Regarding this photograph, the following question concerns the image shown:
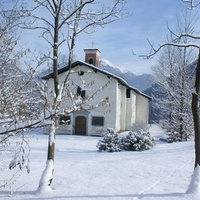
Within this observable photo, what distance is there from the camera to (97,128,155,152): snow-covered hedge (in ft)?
49.5

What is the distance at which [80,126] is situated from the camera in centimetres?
2727

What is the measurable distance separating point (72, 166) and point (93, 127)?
1640 centimetres

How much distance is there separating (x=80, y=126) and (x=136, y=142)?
12.7 m

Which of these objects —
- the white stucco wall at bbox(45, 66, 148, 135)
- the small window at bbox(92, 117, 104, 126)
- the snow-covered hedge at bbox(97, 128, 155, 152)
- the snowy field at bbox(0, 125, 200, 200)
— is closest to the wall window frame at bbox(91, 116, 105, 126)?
the small window at bbox(92, 117, 104, 126)

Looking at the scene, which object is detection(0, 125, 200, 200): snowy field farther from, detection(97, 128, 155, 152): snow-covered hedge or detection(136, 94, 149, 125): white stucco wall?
detection(136, 94, 149, 125): white stucco wall

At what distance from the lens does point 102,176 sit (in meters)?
8.54

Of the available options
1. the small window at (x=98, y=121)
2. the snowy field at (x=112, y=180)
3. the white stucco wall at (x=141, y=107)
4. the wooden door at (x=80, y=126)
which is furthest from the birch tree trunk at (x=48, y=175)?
the white stucco wall at (x=141, y=107)

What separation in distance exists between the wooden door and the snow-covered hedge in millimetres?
11680

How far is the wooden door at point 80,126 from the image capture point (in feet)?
89.1

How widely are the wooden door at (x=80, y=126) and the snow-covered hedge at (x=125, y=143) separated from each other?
38.3 feet

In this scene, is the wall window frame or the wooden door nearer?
the wall window frame

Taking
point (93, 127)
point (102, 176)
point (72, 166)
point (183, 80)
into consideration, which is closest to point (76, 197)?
point (102, 176)

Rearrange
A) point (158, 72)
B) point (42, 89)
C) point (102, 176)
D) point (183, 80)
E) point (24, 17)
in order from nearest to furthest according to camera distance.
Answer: point (42, 89), point (24, 17), point (102, 176), point (183, 80), point (158, 72)

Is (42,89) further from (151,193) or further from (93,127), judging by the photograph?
(93,127)
